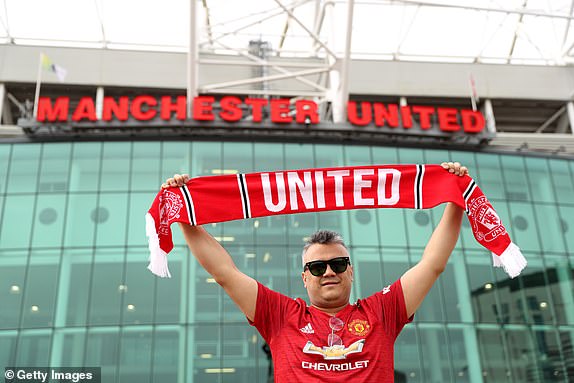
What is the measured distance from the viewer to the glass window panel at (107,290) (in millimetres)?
19828

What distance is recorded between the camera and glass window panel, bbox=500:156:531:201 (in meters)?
23.1

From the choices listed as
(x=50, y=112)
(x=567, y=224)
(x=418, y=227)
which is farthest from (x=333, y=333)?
(x=567, y=224)

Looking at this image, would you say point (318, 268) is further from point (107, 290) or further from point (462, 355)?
point (462, 355)

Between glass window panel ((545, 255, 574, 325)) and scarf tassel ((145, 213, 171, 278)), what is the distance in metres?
20.6

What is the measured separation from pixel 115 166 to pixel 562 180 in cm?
1778

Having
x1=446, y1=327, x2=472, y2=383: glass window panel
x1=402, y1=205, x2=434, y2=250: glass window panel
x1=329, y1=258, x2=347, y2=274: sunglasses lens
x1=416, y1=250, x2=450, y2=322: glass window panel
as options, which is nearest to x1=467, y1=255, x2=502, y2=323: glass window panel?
x1=446, y1=327, x2=472, y2=383: glass window panel

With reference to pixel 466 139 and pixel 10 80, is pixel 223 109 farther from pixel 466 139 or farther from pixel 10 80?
pixel 10 80

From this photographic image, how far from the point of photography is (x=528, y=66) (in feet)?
101

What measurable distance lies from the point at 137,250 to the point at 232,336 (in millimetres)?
4601

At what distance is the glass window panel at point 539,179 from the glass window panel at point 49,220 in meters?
18.0

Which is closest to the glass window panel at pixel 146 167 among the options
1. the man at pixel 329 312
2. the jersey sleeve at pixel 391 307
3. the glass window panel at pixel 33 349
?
the glass window panel at pixel 33 349

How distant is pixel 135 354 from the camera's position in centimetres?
1930

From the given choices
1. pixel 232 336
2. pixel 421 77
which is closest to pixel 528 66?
pixel 421 77

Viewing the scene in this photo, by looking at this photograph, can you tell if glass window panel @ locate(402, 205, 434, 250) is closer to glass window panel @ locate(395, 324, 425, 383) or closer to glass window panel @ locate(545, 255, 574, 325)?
glass window panel @ locate(395, 324, 425, 383)
